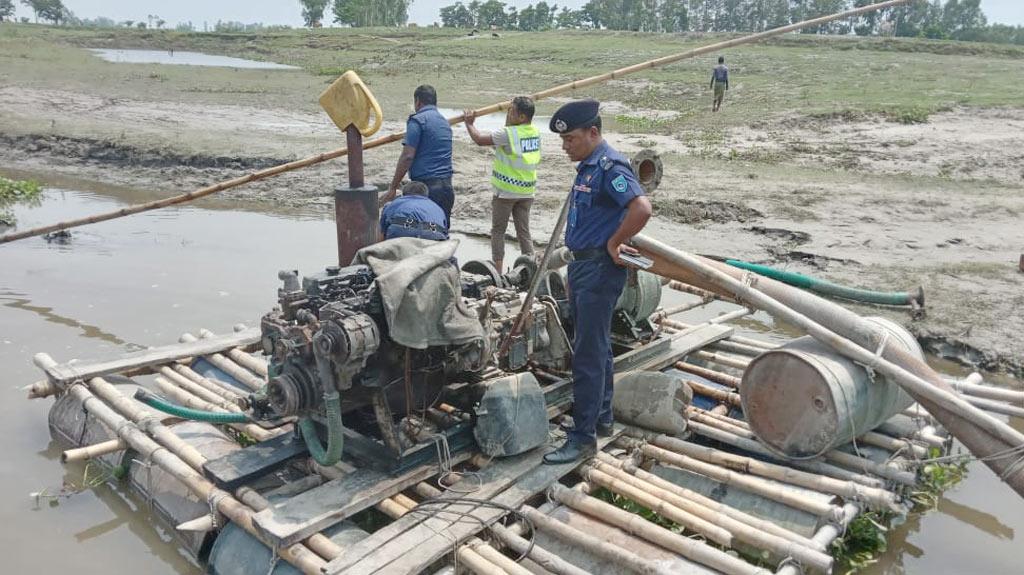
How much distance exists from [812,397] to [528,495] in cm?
160

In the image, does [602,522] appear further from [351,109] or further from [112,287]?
[112,287]

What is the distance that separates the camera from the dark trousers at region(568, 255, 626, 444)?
4191 mm

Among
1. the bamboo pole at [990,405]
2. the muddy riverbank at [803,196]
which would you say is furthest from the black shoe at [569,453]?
the muddy riverbank at [803,196]

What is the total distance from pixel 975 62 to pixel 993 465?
113ft

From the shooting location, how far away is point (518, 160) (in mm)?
6934

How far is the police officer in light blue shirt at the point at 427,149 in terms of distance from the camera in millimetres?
6613

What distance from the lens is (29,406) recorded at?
570cm

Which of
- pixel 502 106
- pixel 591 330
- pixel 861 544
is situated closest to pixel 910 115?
pixel 502 106

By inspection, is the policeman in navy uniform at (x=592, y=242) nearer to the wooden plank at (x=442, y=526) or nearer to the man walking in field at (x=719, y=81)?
the wooden plank at (x=442, y=526)

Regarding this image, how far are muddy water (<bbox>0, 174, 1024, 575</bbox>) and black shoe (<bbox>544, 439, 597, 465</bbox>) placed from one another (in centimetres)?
167

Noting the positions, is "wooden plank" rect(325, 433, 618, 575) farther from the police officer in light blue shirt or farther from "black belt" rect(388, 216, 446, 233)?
the police officer in light blue shirt

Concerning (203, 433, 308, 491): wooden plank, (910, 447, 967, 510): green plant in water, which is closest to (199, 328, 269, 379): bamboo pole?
(203, 433, 308, 491): wooden plank

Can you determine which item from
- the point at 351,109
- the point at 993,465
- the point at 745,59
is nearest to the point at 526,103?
the point at 351,109

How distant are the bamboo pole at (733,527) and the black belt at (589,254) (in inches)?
45.1
